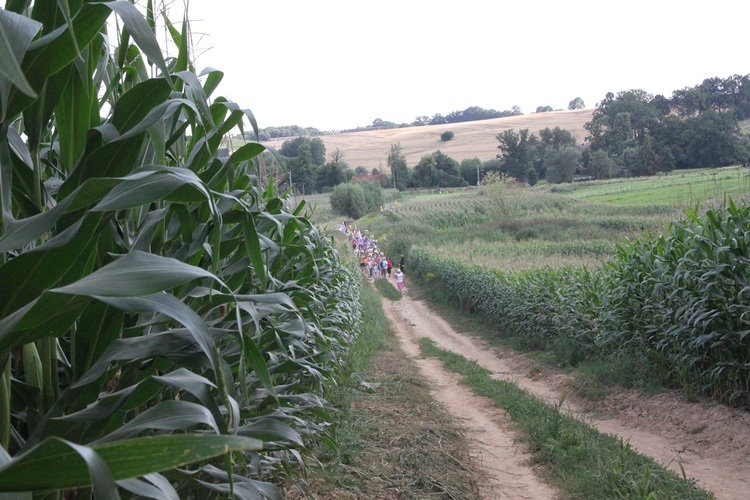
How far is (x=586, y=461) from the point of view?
19.3ft

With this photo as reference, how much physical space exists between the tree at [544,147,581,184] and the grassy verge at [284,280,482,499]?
64.6m

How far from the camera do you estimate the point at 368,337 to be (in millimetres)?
13398

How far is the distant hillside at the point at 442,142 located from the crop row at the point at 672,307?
68873 mm

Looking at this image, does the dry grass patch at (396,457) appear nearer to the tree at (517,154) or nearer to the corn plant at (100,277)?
the corn plant at (100,277)

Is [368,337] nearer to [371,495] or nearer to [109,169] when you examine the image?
[371,495]

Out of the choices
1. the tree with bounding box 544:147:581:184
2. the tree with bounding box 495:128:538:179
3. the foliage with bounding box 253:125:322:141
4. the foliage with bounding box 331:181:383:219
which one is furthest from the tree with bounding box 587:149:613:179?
the foliage with bounding box 253:125:322:141

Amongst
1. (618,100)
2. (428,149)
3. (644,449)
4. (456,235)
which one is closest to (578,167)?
(618,100)

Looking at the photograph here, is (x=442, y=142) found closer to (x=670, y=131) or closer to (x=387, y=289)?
(x=670, y=131)

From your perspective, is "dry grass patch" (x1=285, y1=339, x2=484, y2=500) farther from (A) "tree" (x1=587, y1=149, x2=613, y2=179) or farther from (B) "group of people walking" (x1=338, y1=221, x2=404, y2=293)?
(A) "tree" (x1=587, y1=149, x2=613, y2=179)

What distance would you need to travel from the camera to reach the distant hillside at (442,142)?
86625 mm

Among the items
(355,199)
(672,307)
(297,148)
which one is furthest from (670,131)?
(672,307)

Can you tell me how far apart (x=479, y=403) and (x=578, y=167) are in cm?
6646

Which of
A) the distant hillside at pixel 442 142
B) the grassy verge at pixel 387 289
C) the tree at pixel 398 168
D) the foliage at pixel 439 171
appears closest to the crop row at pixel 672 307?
the grassy verge at pixel 387 289

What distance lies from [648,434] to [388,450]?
160 inches
